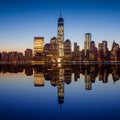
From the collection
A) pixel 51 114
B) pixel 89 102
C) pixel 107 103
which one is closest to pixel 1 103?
pixel 51 114

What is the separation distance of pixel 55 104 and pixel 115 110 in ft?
17.5

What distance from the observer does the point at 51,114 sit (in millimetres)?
17734

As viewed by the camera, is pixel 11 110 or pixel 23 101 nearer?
pixel 11 110

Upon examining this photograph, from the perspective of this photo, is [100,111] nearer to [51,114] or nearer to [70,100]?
[51,114]

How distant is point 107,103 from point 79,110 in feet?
13.5

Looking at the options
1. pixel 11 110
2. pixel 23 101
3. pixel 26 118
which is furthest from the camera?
pixel 23 101

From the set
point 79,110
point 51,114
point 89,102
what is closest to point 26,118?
point 51,114

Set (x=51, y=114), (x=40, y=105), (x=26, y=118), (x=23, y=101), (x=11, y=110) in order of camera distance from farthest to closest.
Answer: (x=23, y=101) < (x=40, y=105) < (x=11, y=110) < (x=51, y=114) < (x=26, y=118)

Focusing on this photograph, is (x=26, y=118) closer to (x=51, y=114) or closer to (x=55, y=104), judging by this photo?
(x=51, y=114)

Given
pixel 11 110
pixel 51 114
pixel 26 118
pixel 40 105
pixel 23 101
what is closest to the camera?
pixel 26 118

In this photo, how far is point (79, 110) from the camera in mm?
19078

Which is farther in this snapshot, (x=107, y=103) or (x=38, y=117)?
(x=107, y=103)

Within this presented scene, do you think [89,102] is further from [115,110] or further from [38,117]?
[38,117]

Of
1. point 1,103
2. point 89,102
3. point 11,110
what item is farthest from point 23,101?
point 89,102
